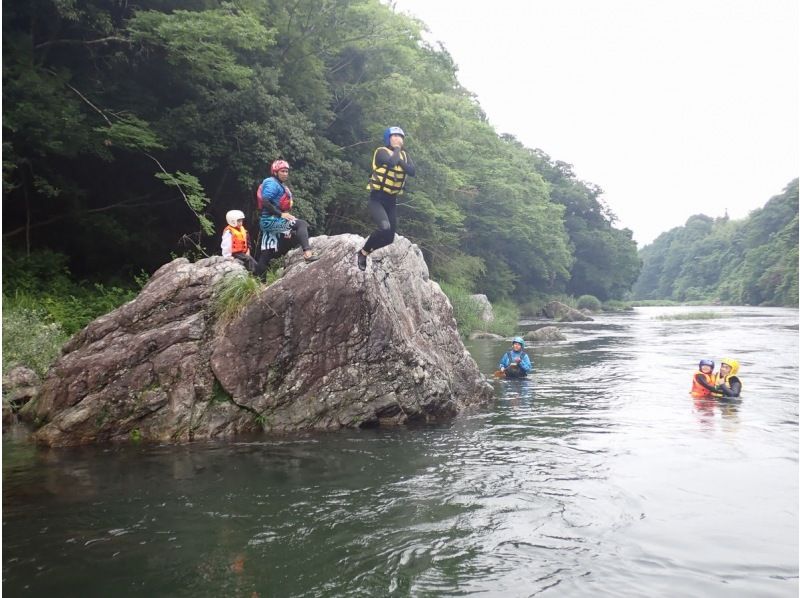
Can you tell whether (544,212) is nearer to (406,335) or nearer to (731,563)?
(406,335)

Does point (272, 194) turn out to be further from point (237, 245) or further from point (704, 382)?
point (704, 382)

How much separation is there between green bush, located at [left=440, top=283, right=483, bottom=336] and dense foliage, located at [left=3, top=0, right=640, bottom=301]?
442cm

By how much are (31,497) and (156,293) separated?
14.8 feet

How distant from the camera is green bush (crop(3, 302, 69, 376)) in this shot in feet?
38.0

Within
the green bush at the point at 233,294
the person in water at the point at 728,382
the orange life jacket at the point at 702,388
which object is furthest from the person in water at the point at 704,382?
the green bush at the point at 233,294

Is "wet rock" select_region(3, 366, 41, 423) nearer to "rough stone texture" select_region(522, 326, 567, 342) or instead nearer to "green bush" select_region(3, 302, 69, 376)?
"green bush" select_region(3, 302, 69, 376)

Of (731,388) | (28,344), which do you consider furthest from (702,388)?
(28,344)

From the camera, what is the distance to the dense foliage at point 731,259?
77562 mm

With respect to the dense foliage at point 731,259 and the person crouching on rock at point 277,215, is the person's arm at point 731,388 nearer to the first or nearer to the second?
the person crouching on rock at point 277,215

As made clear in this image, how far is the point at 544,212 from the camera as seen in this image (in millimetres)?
Answer: 56656

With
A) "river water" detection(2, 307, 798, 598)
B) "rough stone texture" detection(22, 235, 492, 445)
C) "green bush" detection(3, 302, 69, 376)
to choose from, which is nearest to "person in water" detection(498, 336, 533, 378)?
"river water" detection(2, 307, 798, 598)

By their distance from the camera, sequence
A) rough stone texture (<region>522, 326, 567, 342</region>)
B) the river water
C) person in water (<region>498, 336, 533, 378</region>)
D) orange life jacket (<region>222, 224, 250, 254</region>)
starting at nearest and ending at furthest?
the river water
orange life jacket (<region>222, 224, 250, 254</region>)
person in water (<region>498, 336, 533, 378</region>)
rough stone texture (<region>522, 326, 567, 342</region>)

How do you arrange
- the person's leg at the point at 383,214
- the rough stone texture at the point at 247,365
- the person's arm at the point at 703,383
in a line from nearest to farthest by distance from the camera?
1. the person's leg at the point at 383,214
2. the rough stone texture at the point at 247,365
3. the person's arm at the point at 703,383

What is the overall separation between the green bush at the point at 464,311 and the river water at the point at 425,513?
18.3 m
